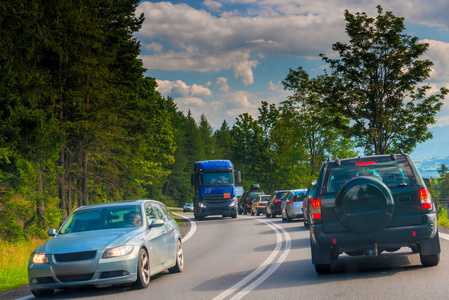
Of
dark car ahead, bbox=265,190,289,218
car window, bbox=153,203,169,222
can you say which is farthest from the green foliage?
car window, bbox=153,203,169,222

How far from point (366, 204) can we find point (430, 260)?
1.85 metres

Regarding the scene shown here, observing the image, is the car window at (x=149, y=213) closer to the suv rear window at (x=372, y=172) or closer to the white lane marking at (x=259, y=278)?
the white lane marking at (x=259, y=278)

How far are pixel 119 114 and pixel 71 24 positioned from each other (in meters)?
15.1

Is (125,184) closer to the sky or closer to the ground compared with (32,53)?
closer to the ground

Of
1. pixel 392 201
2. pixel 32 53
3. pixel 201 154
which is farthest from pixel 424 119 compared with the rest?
pixel 201 154

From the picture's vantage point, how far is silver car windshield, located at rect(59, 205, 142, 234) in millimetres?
10523

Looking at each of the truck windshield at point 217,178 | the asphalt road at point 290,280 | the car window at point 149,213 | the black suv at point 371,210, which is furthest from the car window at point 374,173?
the truck windshield at point 217,178

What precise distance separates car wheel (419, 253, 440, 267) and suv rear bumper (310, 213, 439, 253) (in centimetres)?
60

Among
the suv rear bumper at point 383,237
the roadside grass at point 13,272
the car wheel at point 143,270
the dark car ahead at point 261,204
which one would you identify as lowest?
the dark car ahead at point 261,204

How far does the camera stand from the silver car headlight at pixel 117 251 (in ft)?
30.0

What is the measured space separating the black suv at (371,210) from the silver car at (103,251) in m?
2.78

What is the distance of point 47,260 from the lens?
917 centimetres

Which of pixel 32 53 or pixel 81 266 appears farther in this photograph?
pixel 32 53

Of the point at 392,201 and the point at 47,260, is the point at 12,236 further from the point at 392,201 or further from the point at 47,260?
the point at 392,201
